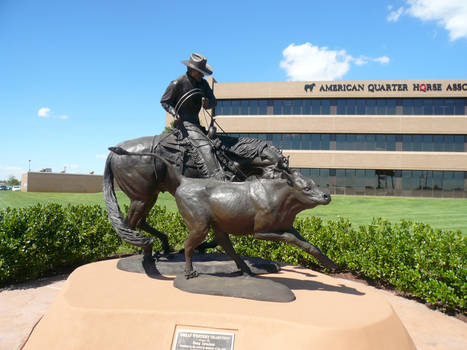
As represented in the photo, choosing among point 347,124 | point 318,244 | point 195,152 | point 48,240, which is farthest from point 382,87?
point 48,240

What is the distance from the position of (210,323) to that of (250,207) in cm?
143

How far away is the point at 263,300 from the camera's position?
12.3ft

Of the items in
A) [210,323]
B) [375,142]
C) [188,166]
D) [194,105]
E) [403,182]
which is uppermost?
[375,142]

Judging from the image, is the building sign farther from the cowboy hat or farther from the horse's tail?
the horse's tail

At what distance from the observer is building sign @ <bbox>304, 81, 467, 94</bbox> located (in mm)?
29203

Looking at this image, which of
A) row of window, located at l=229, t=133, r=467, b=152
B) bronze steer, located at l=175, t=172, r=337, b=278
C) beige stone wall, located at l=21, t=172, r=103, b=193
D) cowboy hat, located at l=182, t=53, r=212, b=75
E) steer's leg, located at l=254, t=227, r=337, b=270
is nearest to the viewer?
steer's leg, located at l=254, t=227, r=337, b=270

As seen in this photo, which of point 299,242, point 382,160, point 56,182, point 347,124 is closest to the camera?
point 299,242

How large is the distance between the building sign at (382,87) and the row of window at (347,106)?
82 cm

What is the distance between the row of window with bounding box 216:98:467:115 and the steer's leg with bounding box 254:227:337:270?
27.6 metres

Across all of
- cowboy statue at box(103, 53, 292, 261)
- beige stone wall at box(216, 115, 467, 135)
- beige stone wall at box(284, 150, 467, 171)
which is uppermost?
beige stone wall at box(216, 115, 467, 135)

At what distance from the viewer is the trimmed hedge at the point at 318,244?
547cm

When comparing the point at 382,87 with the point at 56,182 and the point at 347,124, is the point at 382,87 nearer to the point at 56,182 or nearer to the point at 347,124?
the point at 347,124

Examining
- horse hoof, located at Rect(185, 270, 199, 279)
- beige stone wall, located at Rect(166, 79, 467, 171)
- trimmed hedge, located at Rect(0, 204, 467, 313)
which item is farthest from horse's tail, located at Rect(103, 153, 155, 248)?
beige stone wall, located at Rect(166, 79, 467, 171)

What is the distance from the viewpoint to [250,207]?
4066 millimetres
